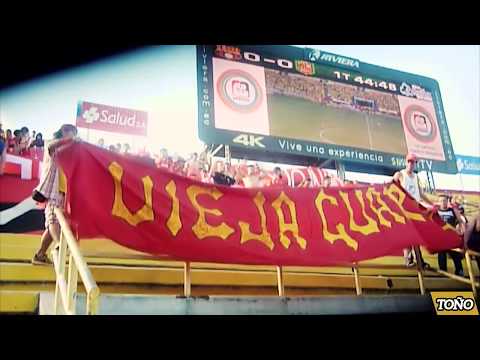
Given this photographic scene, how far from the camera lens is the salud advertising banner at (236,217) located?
280 cm

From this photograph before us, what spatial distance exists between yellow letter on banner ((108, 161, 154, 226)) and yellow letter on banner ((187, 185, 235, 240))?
25 cm

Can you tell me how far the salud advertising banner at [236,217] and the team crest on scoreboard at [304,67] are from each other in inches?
45.6

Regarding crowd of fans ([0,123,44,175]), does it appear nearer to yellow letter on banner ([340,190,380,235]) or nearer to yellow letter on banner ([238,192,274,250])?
yellow letter on banner ([238,192,274,250])

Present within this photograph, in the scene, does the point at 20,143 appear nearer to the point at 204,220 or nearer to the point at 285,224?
the point at 204,220

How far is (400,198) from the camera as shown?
3650 mm

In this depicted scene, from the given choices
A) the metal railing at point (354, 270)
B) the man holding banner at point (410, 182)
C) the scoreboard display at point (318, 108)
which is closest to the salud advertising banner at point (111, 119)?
the scoreboard display at point (318, 108)

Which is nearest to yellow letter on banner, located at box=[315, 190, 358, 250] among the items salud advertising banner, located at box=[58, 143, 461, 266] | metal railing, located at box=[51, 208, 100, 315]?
salud advertising banner, located at box=[58, 143, 461, 266]

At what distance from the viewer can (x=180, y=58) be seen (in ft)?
11.8

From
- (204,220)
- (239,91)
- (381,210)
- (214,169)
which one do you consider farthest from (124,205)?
(381,210)

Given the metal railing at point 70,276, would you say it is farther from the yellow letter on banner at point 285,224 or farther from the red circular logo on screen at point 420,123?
the red circular logo on screen at point 420,123

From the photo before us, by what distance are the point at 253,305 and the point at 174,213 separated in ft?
2.26

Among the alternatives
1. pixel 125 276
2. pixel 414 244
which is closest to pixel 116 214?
pixel 125 276

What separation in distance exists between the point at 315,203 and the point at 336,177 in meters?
0.54
